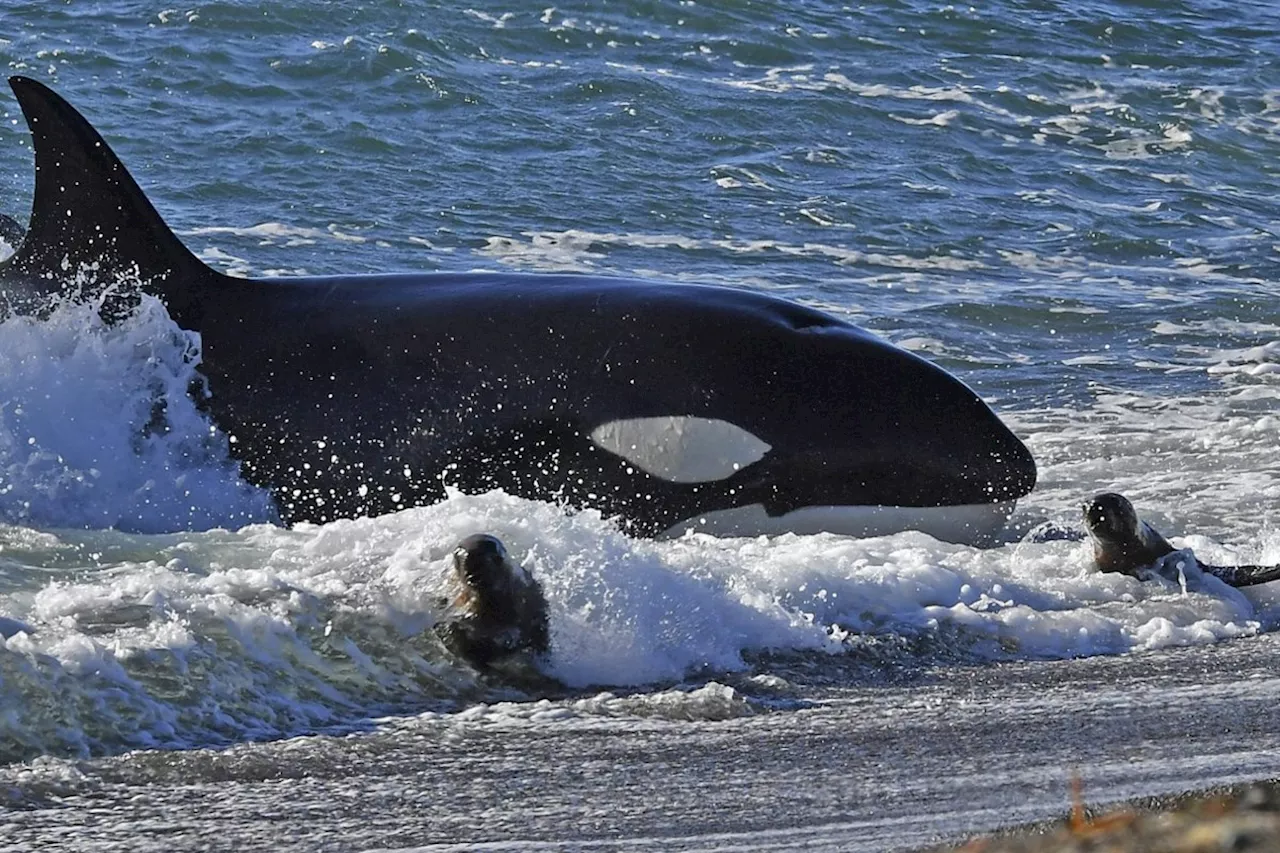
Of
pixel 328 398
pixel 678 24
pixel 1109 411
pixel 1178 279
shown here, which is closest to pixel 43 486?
pixel 328 398

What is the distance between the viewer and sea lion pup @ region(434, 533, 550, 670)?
7141mm

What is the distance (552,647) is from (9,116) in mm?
14581

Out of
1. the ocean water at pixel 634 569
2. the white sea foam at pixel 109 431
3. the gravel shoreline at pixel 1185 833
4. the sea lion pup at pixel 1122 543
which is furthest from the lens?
the white sea foam at pixel 109 431

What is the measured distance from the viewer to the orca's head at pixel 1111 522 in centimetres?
873

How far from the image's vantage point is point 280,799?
564 cm

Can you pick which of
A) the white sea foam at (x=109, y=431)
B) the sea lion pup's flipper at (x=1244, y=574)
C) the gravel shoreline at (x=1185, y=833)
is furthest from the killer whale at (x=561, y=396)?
the gravel shoreline at (x=1185, y=833)

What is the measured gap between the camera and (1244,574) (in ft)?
28.3

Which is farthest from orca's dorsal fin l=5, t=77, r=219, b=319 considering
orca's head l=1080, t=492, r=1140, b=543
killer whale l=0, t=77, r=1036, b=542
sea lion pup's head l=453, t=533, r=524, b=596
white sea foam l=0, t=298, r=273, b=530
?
orca's head l=1080, t=492, r=1140, b=543

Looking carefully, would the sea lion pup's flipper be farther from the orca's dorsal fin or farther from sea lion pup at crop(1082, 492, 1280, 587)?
the orca's dorsal fin

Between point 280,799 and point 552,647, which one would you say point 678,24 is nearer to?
point 552,647

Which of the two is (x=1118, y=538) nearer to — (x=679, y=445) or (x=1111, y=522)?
(x=1111, y=522)

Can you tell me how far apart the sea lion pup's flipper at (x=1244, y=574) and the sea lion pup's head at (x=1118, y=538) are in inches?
9.8

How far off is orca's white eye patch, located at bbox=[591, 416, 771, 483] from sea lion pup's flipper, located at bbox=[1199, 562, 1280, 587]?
2.03 m

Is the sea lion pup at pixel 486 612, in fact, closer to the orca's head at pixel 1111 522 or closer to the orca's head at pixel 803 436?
the orca's head at pixel 803 436
